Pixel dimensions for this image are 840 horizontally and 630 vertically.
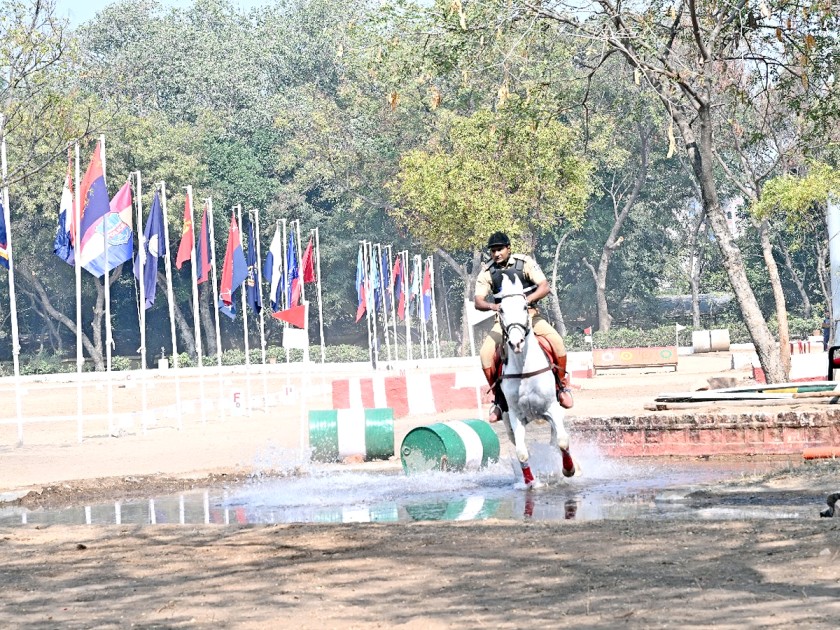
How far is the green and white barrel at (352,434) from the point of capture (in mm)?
19781

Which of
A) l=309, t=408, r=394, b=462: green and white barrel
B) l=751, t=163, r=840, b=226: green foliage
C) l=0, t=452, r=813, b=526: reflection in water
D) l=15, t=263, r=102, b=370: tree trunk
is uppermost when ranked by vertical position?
l=15, t=263, r=102, b=370: tree trunk

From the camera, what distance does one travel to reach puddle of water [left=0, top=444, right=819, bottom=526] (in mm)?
12344

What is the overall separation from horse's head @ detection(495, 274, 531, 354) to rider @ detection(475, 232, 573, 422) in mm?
90

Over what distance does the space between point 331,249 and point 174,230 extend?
13.0m

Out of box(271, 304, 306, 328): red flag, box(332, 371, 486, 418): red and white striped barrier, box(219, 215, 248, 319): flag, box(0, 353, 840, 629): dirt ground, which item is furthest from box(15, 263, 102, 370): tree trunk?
box(0, 353, 840, 629): dirt ground

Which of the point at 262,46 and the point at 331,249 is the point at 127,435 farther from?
the point at 262,46

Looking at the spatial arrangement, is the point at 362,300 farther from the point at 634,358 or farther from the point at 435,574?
the point at 435,574

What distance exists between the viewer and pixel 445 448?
16.5 meters

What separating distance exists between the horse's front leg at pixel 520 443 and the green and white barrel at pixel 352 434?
4.94 m

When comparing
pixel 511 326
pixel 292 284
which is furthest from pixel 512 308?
pixel 292 284

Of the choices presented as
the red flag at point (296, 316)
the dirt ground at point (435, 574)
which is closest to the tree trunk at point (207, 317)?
the red flag at point (296, 316)

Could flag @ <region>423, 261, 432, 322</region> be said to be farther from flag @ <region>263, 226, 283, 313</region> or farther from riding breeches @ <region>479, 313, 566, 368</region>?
riding breeches @ <region>479, 313, 566, 368</region>

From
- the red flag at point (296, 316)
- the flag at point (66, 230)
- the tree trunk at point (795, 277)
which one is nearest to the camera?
the red flag at point (296, 316)

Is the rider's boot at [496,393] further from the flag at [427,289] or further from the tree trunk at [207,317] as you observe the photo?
the tree trunk at [207,317]
